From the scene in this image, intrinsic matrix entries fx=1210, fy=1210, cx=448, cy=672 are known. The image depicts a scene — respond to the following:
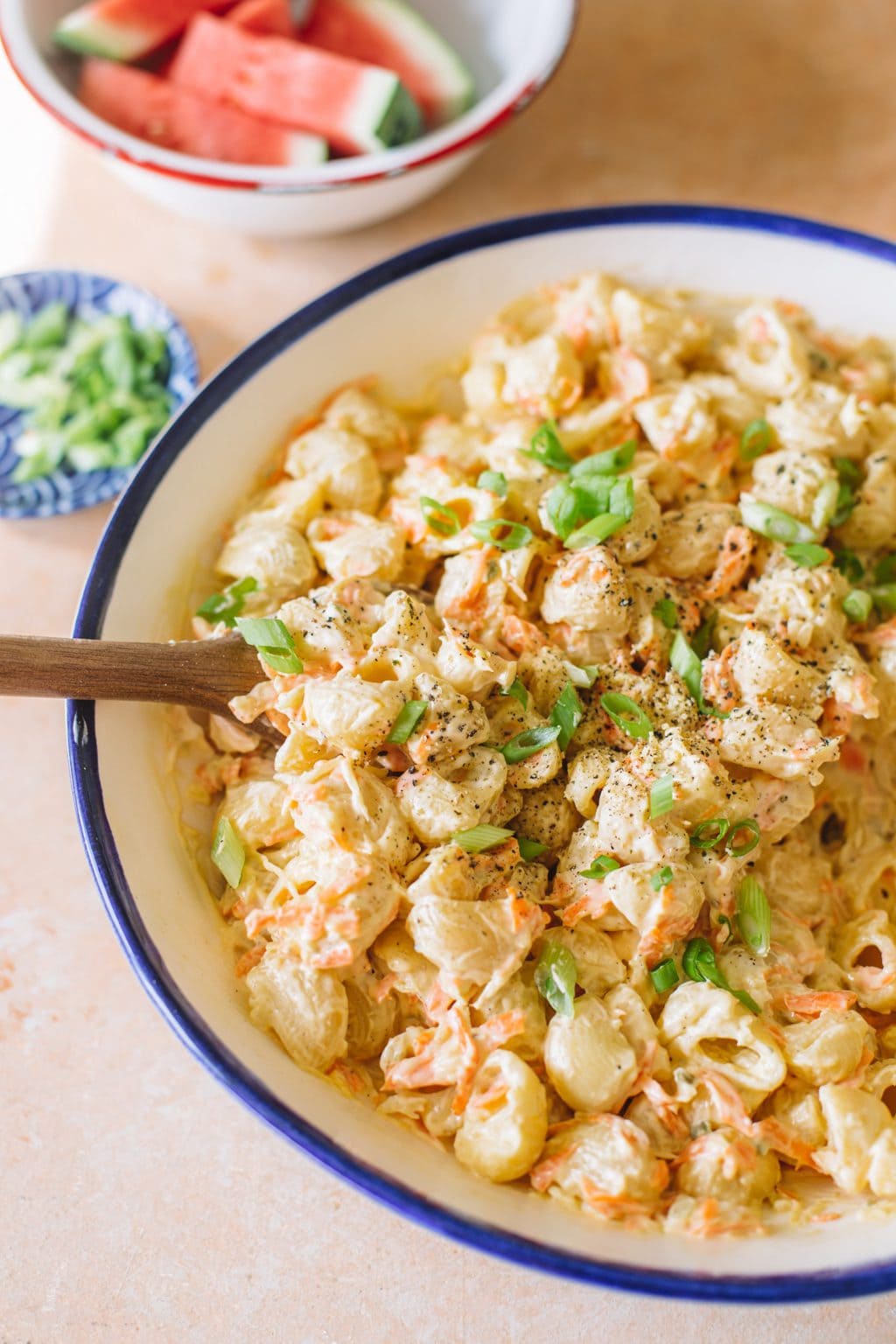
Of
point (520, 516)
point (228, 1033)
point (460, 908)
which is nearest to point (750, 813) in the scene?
point (460, 908)

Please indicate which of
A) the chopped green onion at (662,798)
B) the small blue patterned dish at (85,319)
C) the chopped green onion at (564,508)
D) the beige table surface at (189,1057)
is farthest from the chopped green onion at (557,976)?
the small blue patterned dish at (85,319)

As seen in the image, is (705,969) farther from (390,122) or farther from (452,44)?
(452,44)

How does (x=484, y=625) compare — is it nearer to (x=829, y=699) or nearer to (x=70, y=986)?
(x=829, y=699)

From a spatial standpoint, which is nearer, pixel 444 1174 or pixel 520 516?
pixel 444 1174

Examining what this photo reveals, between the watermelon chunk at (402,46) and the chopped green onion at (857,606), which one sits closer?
the chopped green onion at (857,606)

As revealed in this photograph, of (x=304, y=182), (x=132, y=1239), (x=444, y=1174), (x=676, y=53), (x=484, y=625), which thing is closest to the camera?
(x=444, y=1174)

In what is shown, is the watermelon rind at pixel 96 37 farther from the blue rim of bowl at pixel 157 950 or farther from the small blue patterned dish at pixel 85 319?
the blue rim of bowl at pixel 157 950
